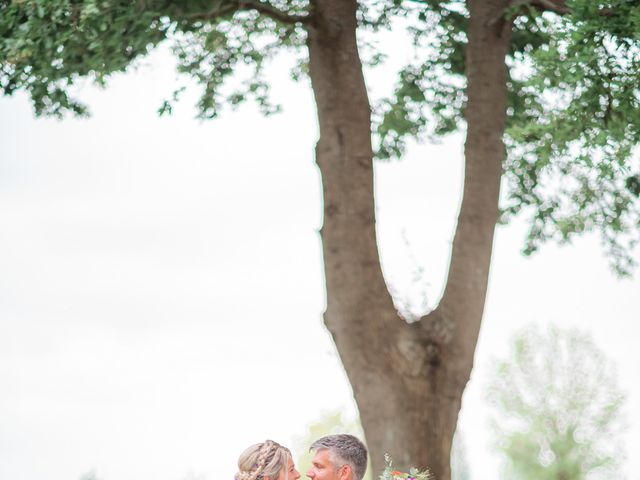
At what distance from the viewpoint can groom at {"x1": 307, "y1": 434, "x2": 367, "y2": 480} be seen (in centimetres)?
536

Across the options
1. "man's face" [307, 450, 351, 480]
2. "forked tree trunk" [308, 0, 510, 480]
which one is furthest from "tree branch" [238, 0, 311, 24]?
"man's face" [307, 450, 351, 480]

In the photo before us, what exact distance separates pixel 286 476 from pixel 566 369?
27.4 metres

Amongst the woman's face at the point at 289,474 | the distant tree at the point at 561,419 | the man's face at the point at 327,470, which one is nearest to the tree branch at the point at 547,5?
the man's face at the point at 327,470

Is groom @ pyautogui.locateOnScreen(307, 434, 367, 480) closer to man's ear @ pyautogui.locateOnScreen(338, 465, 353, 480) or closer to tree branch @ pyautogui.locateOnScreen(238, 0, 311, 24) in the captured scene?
man's ear @ pyautogui.locateOnScreen(338, 465, 353, 480)

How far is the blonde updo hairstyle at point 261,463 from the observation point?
5.13m

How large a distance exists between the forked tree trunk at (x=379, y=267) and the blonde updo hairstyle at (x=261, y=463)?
176 inches

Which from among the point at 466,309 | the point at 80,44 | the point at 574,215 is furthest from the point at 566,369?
the point at 80,44

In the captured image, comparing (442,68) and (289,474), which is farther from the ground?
(442,68)

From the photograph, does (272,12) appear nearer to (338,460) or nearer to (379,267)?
(379,267)

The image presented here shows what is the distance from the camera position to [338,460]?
17.6 feet

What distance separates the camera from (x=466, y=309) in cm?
1016

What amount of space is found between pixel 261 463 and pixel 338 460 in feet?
1.58

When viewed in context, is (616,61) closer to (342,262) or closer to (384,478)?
(342,262)

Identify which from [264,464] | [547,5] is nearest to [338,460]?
[264,464]
